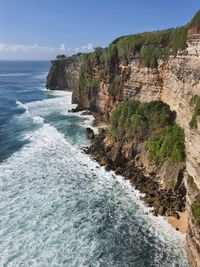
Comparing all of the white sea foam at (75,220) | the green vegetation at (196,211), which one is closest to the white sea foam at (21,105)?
the white sea foam at (75,220)

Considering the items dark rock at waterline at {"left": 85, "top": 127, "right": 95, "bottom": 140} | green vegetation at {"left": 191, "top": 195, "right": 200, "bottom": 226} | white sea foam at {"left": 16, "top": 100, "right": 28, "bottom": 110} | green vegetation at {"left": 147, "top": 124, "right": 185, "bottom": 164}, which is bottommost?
white sea foam at {"left": 16, "top": 100, "right": 28, "bottom": 110}

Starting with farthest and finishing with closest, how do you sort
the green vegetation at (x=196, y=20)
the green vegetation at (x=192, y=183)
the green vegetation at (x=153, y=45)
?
the green vegetation at (x=153, y=45) < the green vegetation at (x=196, y=20) < the green vegetation at (x=192, y=183)

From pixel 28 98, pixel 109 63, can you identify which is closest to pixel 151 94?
pixel 109 63

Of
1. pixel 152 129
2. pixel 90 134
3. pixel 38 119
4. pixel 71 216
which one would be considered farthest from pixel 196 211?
pixel 38 119

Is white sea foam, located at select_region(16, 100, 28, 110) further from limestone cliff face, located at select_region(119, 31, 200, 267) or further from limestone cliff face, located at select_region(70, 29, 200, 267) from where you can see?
limestone cliff face, located at select_region(119, 31, 200, 267)

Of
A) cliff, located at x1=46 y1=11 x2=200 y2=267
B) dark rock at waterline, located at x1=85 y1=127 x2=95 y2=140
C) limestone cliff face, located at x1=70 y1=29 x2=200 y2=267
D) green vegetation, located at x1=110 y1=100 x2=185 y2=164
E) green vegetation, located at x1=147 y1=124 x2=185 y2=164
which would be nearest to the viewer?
limestone cliff face, located at x1=70 y1=29 x2=200 y2=267

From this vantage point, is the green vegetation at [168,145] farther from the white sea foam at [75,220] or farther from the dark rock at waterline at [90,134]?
the dark rock at waterline at [90,134]

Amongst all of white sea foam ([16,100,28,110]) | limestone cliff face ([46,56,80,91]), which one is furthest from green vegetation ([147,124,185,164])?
limestone cliff face ([46,56,80,91])

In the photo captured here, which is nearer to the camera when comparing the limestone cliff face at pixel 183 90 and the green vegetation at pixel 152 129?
the limestone cliff face at pixel 183 90
